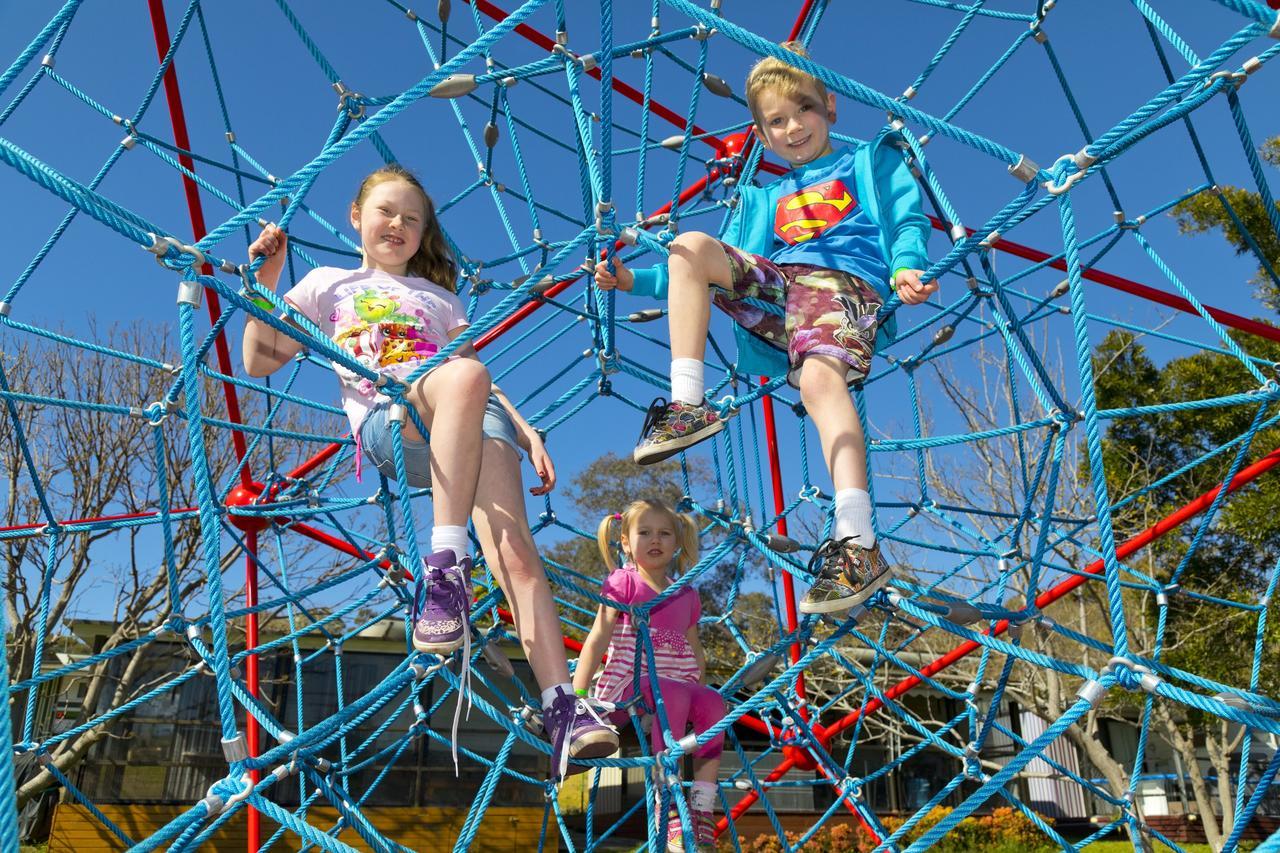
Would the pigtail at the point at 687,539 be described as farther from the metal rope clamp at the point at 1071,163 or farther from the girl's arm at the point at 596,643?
the metal rope clamp at the point at 1071,163

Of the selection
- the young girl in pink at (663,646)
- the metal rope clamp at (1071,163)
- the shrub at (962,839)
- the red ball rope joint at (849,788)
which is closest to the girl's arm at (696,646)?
the young girl in pink at (663,646)

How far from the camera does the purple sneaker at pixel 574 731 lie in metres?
1.31

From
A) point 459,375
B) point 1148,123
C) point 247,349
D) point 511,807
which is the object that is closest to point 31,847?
point 511,807

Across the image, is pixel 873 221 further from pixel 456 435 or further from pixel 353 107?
pixel 353 107

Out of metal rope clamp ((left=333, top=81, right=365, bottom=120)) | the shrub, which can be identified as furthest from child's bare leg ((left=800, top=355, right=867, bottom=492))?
the shrub

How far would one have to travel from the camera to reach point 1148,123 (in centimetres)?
122

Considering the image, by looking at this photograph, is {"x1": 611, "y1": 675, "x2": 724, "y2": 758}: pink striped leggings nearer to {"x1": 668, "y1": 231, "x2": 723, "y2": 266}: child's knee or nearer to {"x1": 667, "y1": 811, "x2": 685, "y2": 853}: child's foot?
{"x1": 667, "y1": 811, "x2": 685, "y2": 853}: child's foot

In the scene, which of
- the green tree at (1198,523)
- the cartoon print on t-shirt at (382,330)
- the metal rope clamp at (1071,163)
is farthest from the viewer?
the green tree at (1198,523)

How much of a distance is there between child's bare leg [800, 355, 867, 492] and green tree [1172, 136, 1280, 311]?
6761 mm

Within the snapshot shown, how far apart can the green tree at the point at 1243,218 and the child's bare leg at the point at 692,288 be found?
678cm

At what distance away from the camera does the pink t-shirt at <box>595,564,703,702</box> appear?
7.61ft

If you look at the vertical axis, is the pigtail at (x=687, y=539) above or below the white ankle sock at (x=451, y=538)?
above

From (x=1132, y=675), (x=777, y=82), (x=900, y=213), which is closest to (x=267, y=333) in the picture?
(x=777, y=82)

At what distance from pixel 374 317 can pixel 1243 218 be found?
717 cm
